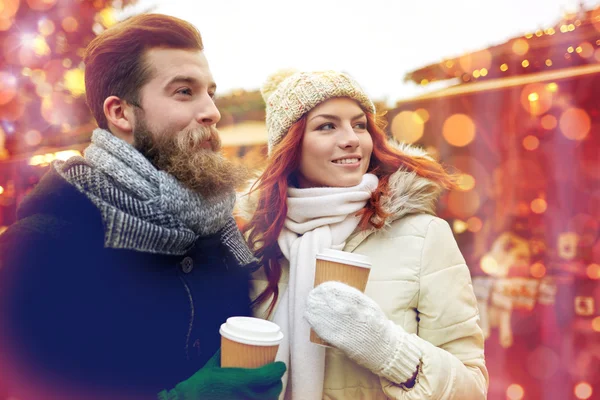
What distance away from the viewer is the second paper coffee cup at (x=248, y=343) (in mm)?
1374

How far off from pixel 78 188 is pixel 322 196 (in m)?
0.96

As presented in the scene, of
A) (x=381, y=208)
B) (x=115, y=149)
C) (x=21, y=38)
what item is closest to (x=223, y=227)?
(x=115, y=149)

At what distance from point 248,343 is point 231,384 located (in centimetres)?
14

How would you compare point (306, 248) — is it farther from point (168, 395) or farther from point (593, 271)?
point (593, 271)

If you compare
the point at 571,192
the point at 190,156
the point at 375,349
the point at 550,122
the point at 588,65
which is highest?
the point at 588,65

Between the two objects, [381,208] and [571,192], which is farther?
[571,192]

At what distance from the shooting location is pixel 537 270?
418cm

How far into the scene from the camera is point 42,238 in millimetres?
1429

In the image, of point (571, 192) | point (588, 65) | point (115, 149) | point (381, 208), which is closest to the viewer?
point (115, 149)

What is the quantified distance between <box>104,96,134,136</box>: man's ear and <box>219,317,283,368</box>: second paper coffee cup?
3.06 feet

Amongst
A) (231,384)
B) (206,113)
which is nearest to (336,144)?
(206,113)

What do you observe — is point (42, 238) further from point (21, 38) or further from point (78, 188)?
point (21, 38)

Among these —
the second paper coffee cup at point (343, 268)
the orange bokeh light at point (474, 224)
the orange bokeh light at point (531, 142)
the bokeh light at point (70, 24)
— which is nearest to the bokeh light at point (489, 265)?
the orange bokeh light at point (474, 224)

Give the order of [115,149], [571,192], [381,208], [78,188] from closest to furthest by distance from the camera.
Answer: [78,188] < [115,149] < [381,208] < [571,192]
